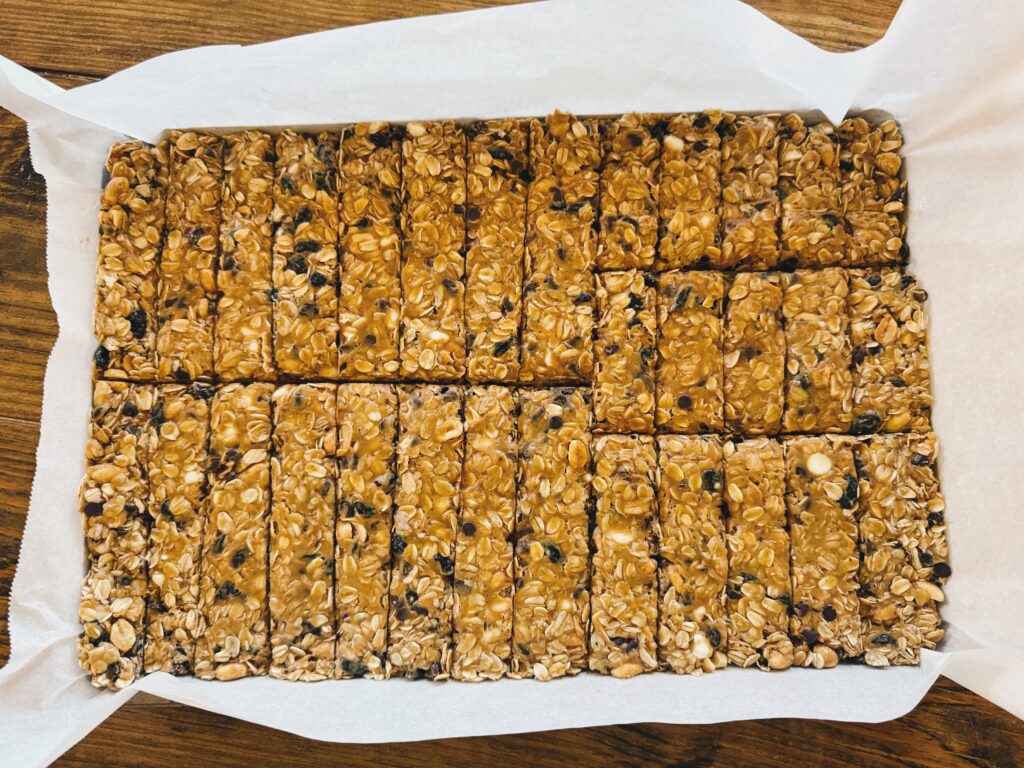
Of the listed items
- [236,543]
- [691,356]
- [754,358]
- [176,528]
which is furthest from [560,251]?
[176,528]

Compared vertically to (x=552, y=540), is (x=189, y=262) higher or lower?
higher

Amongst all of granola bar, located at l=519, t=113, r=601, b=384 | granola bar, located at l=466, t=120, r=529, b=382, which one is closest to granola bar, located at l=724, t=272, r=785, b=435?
granola bar, located at l=519, t=113, r=601, b=384

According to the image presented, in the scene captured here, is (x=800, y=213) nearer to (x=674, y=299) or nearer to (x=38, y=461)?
(x=674, y=299)

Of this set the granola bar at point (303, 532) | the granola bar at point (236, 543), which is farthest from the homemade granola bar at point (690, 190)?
the granola bar at point (236, 543)

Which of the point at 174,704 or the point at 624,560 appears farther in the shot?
the point at 174,704

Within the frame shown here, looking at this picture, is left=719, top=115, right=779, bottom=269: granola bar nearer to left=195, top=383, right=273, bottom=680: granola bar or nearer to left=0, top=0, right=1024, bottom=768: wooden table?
left=0, top=0, right=1024, bottom=768: wooden table

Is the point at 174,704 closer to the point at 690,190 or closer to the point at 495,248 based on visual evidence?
the point at 495,248

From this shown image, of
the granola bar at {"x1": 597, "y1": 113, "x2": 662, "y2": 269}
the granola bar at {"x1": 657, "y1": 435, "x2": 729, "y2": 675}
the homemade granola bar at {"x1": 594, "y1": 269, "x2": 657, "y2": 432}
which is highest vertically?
the granola bar at {"x1": 597, "y1": 113, "x2": 662, "y2": 269}
